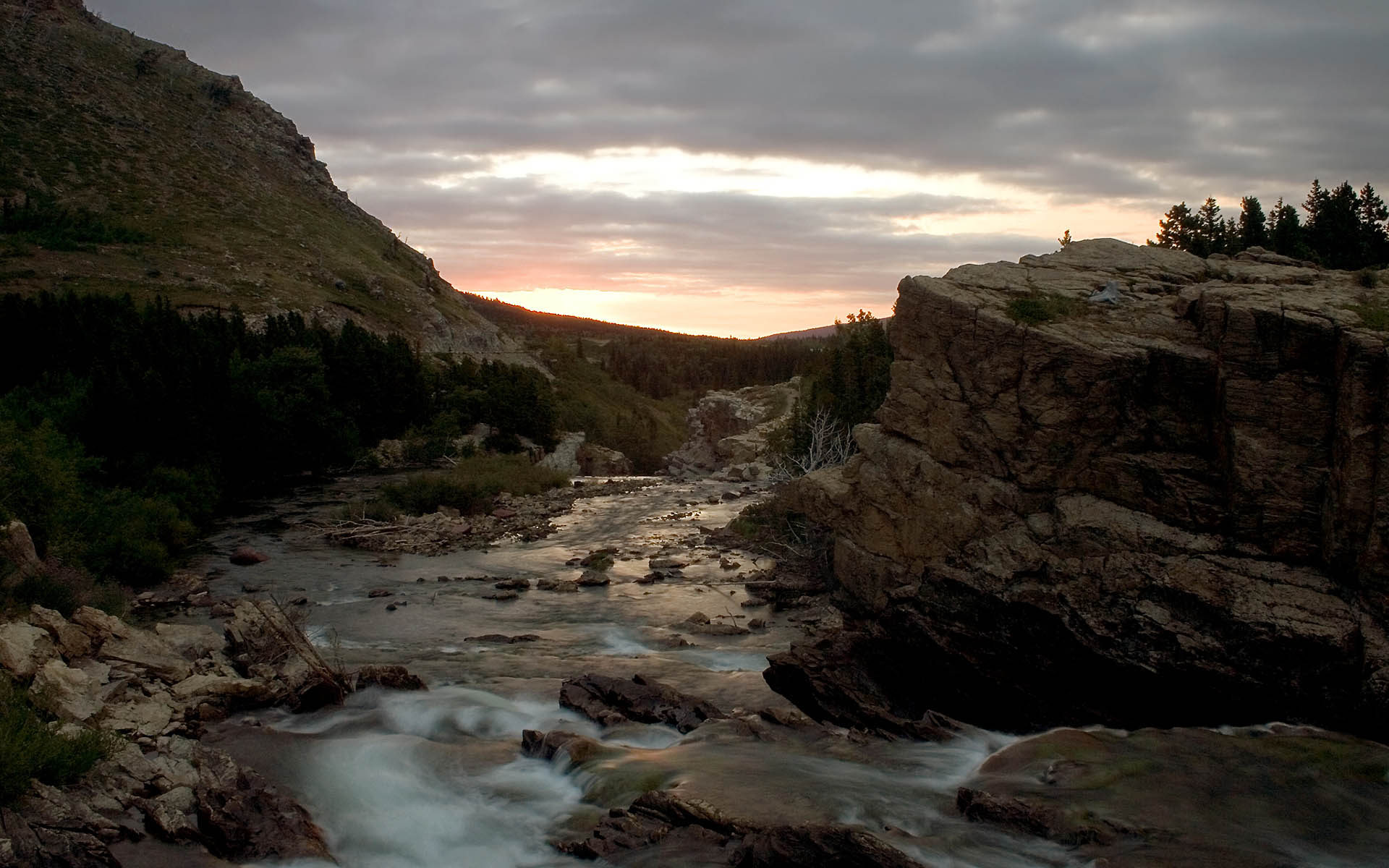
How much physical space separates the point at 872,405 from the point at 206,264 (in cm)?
6615

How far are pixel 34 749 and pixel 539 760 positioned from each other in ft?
20.8

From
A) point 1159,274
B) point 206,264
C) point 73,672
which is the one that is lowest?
point 73,672

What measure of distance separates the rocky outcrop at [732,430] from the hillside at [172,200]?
2952cm

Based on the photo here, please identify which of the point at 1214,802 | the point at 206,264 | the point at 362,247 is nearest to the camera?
the point at 1214,802

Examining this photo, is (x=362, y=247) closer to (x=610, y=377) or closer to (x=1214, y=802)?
(x=610, y=377)

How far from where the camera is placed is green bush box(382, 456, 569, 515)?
4062 centimetres

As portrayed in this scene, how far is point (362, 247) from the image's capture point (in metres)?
118

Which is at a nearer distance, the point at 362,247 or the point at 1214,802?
the point at 1214,802

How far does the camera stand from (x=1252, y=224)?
96.3 ft

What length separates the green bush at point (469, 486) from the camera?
133ft

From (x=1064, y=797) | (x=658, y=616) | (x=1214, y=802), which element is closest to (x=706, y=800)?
(x=1064, y=797)

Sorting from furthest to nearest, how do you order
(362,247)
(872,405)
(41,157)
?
(362,247) < (41,157) < (872,405)

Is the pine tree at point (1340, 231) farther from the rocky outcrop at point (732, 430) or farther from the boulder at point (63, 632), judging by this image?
the rocky outcrop at point (732, 430)

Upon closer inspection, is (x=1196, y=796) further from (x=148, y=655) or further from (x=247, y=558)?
(x=247, y=558)
